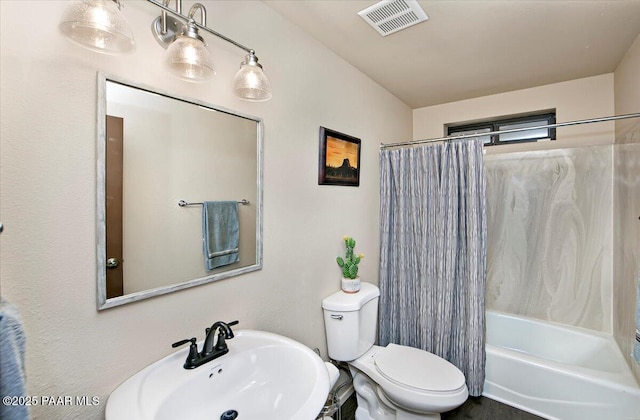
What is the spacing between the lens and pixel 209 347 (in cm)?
108

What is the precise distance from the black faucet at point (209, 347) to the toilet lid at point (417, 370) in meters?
1.04

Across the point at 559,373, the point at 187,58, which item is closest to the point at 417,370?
the point at 559,373

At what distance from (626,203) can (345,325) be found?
6.71 ft

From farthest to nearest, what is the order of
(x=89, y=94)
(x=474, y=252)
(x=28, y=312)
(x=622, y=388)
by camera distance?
(x=474, y=252)
(x=622, y=388)
(x=89, y=94)
(x=28, y=312)

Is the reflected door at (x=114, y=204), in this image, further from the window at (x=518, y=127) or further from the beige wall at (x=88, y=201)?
the window at (x=518, y=127)

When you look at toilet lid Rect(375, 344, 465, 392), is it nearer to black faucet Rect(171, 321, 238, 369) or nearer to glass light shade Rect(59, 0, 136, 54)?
black faucet Rect(171, 321, 238, 369)

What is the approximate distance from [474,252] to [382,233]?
0.69 m

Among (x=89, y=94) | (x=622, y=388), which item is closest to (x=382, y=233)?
(x=622, y=388)

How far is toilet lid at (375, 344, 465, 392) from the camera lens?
1.57 m

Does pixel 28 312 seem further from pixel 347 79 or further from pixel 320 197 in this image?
pixel 347 79

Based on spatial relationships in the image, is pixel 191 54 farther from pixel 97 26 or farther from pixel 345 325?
pixel 345 325

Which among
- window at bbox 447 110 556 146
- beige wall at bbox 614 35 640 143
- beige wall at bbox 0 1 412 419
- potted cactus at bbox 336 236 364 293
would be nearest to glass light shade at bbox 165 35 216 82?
beige wall at bbox 0 1 412 419

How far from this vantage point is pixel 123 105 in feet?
3.14

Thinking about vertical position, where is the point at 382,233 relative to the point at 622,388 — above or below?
above
